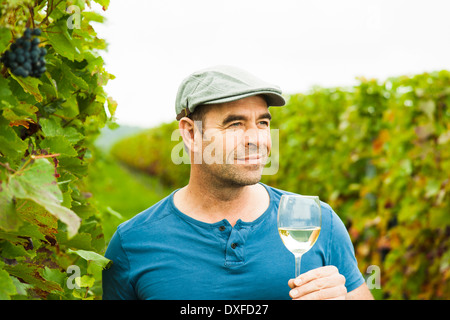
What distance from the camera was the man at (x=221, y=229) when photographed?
88.7 inches

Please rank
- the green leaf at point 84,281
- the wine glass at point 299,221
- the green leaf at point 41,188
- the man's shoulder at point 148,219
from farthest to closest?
the man's shoulder at point 148,219
the green leaf at point 84,281
the wine glass at point 299,221
the green leaf at point 41,188

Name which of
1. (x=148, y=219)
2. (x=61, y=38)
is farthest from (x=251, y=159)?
(x=61, y=38)

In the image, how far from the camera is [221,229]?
2361mm

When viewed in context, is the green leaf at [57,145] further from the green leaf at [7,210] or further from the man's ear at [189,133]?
the man's ear at [189,133]

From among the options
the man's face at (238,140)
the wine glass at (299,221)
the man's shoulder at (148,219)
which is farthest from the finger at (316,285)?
the man's shoulder at (148,219)

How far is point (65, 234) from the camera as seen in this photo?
1.84 metres

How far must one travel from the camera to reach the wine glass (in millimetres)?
1981

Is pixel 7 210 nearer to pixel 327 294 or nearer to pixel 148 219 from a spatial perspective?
pixel 327 294

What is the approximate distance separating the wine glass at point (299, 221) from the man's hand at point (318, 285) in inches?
5.3

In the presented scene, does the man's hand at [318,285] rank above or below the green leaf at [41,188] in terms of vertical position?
below

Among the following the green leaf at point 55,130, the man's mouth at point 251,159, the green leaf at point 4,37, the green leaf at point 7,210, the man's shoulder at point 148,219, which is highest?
the green leaf at point 4,37

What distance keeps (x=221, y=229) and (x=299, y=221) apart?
49cm
